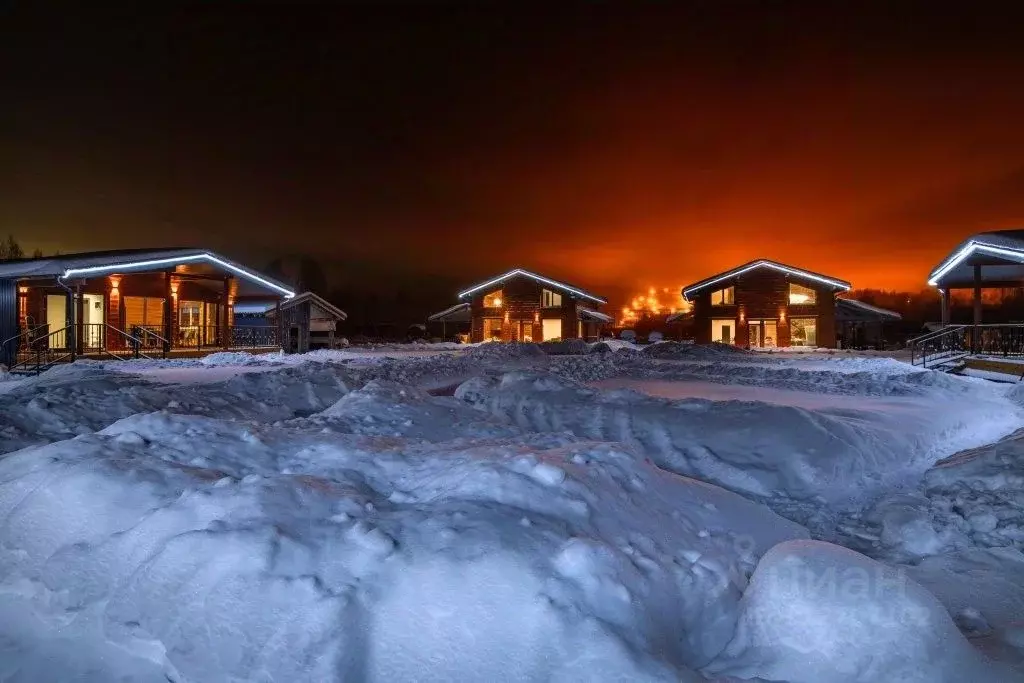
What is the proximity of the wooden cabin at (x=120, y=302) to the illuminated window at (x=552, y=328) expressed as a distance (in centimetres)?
1971

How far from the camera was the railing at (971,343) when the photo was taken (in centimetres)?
2070

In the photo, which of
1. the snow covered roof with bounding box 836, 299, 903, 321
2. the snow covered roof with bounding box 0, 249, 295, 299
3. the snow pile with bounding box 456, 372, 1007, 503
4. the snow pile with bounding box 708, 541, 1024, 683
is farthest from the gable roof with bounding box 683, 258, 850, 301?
the snow pile with bounding box 708, 541, 1024, 683

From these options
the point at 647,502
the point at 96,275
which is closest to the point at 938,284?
the point at 647,502

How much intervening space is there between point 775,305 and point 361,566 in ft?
137

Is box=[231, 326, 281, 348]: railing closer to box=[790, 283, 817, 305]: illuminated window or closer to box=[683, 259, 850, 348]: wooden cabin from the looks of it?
box=[683, 259, 850, 348]: wooden cabin

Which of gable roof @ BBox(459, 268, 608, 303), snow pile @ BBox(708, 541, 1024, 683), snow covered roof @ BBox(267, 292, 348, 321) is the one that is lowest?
snow pile @ BBox(708, 541, 1024, 683)

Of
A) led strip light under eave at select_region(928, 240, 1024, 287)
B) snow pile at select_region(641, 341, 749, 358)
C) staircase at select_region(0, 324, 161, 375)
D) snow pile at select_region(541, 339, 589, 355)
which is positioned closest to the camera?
led strip light under eave at select_region(928, 240, 1024, 287)

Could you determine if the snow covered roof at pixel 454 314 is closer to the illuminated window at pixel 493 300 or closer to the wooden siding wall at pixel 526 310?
the illuminated window at pixel 493 300

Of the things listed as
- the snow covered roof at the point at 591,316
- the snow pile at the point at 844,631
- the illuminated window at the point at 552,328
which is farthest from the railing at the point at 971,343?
the snow covered roof at the point at 591,316

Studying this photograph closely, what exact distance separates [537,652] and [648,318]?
86.6 metres

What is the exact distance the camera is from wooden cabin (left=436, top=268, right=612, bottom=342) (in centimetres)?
4466

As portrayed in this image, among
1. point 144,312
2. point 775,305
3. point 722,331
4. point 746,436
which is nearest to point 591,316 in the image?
point 722,331

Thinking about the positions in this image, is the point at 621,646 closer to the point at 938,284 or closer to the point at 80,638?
the point at 80,638

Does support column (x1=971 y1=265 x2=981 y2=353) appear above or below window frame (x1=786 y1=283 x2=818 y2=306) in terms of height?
below
